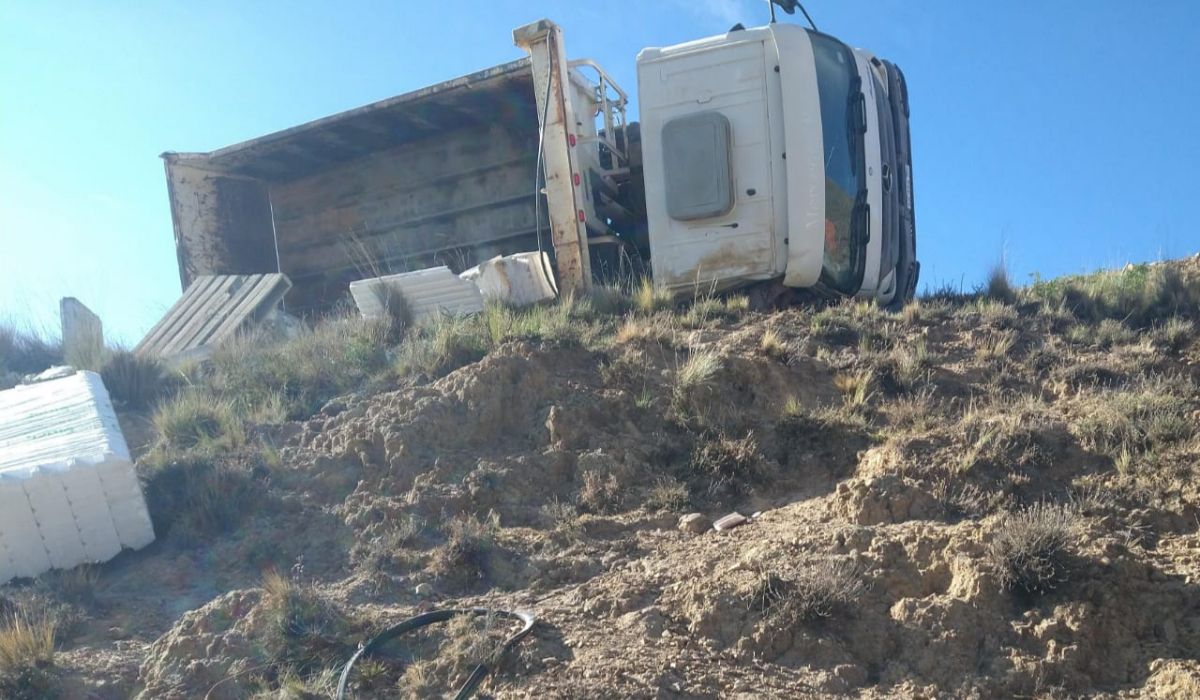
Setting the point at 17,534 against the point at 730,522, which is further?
the point at 17,534

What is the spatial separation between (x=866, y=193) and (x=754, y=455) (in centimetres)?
440

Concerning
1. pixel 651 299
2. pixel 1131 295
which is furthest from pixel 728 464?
pixel 1131 295

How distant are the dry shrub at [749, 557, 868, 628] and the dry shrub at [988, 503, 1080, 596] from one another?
2.02 feet

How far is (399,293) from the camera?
10.8m

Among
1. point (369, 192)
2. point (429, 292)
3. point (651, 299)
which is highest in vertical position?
point (369, 192)

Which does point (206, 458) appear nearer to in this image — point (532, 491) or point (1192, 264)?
point (532, 491)

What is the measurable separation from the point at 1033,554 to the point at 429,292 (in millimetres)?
7045

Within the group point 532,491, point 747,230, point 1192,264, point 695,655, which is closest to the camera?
point 695,655

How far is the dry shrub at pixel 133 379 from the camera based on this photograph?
984cm

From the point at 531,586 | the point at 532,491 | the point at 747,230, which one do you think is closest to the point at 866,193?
the point at 747,230

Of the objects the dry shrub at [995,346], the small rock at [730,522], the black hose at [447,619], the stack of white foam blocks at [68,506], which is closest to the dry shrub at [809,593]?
the small rock at [730,522]

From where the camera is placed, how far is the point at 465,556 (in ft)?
19.9

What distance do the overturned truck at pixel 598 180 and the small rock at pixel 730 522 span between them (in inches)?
170

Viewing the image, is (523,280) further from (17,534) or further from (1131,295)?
(1131,295)
